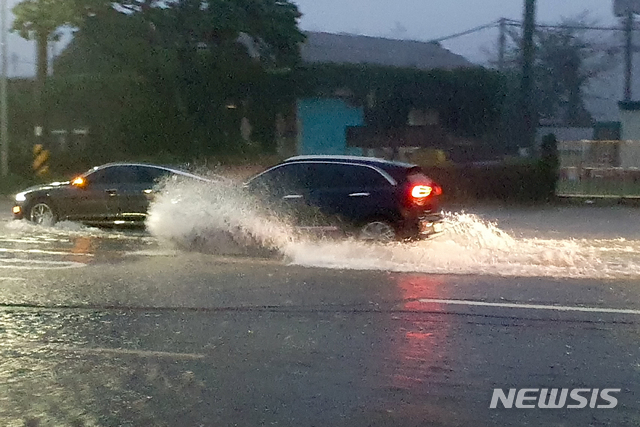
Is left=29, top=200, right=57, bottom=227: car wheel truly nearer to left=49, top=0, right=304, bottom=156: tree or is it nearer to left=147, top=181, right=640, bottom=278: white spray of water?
left=147, top=181, right=640, bottom=278: white spray of water

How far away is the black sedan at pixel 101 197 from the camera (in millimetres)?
16531

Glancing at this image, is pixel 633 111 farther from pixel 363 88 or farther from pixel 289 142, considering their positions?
pixel 289 142

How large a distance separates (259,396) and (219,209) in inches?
313

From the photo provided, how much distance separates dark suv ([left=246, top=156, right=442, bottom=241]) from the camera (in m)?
13.8

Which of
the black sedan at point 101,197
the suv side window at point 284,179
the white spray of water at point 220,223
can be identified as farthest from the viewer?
the black sedan at point 101,197

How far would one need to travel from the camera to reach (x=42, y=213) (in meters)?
16.8

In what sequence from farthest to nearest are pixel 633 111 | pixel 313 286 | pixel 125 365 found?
pixel 633 111
pixel 313 286
pixel 125 365

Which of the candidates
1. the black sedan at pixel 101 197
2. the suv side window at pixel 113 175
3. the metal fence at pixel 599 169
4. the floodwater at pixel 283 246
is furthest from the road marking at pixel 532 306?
the metal fence at pixel 599 169

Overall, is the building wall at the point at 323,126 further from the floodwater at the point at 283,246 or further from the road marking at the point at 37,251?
the road marking at the point at 37,251

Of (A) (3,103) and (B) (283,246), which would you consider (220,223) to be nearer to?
(B) (283,246)

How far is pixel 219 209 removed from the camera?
1398cm

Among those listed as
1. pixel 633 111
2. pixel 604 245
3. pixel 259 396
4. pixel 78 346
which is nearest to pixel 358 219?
pixel 604 245

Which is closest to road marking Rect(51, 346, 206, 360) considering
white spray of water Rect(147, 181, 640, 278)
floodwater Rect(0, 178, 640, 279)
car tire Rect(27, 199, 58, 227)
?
floodwater Rect(0, 178, 640, 279)

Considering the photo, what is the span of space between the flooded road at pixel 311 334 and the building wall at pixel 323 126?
67.6 feet
